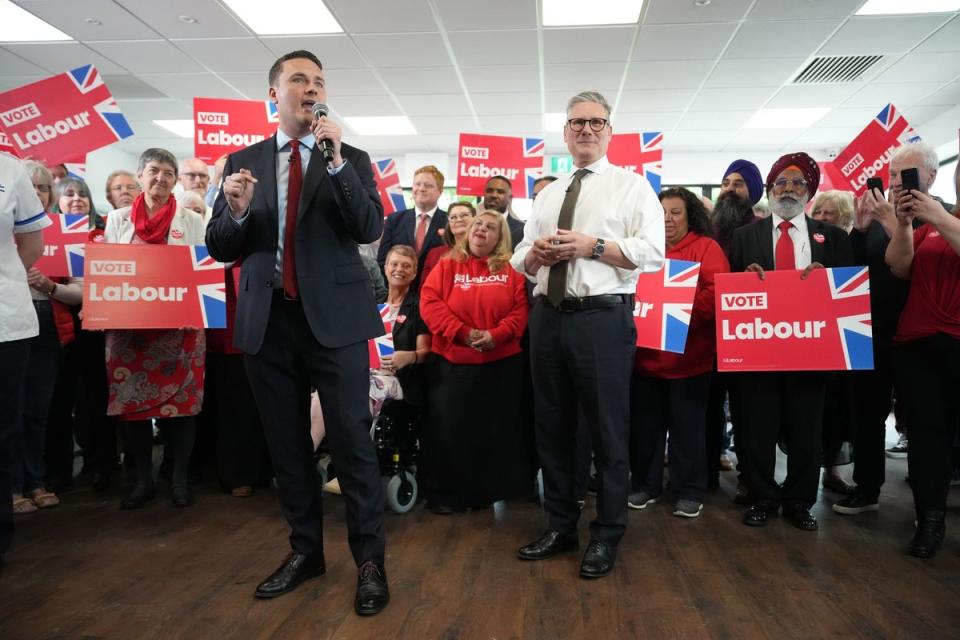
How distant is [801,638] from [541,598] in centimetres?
73

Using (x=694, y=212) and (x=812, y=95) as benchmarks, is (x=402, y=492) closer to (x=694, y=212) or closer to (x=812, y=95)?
(x=694, y=212)

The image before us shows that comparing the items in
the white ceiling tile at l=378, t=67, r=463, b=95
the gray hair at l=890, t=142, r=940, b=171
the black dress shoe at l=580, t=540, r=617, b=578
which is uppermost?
the white ceiling tile at l=378, t=67, r=463, b=95

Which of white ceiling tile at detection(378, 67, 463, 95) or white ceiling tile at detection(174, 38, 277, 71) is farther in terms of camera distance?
white ceiling tile at detection(378, 67, 463, 95)

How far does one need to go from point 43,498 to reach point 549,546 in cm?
239

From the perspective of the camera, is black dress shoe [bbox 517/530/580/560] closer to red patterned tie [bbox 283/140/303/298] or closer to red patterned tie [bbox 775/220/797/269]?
red patterned tie [bbox 283/140/303/298]

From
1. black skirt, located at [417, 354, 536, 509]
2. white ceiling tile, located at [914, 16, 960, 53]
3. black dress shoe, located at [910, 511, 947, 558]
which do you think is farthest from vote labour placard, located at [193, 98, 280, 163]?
white ceiling tile, located at [914, 16, 960, 53]

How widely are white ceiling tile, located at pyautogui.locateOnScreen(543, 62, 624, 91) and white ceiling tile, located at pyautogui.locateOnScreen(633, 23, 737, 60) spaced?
0.42 metres

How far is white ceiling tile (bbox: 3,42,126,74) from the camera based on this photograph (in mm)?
6363

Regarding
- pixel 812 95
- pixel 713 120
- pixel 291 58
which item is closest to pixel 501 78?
pixel 713 120

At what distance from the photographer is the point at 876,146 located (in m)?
3.66

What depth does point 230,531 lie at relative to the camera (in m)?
2.68

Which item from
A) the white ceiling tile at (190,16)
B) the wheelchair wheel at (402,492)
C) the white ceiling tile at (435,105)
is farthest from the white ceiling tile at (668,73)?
the wheelchair wheel at (402,492)

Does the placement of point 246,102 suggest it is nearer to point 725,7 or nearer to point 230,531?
point 230,531

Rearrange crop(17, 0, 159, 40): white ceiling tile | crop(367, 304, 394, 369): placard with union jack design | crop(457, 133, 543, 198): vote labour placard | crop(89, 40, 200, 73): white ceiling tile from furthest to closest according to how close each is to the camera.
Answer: crop(89, 40, 200, 73): white ceiling tile
crop(17, 0, 159, 40): white ceiling tile
crop(457, 133, 543, 198): vote labour placard
crop(367, 304, 394, 369): placard with union jack design
